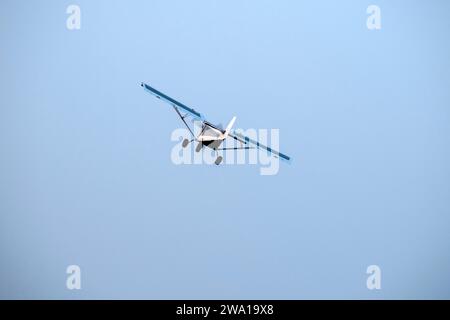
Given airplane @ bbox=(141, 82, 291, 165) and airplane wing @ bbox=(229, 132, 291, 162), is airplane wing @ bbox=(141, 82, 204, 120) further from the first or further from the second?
airplane wing @ bbox=(229, 132, 291, 162)

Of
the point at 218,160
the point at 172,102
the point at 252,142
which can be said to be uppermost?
the point at 172,102

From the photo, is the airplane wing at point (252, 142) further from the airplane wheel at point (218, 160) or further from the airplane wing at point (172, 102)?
the airplane wing at point (172, 102)

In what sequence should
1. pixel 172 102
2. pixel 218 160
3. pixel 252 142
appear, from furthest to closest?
→ pixel 252 142, pixel 218 160, pixel 172 102

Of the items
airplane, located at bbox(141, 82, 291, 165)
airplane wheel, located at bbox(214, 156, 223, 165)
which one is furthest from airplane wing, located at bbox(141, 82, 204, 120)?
airplane wheel, located at bbox(214, 156, 223, 165)

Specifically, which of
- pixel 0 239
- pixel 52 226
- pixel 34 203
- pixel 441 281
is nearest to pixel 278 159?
pixel 52 226

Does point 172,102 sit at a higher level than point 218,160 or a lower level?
higher

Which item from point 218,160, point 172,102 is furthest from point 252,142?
point 172,102

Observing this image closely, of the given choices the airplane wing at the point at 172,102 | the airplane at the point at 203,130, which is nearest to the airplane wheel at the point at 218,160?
the airplane at the point at 203,130

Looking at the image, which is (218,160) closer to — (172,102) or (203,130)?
(203,130)

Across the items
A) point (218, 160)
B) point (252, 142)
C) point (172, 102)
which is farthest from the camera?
point (252, 142)

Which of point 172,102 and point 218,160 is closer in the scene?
point 172,102
